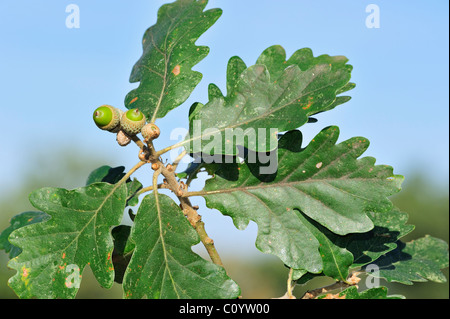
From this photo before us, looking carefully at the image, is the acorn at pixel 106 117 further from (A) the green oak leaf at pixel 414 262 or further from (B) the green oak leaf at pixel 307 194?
(A) the green oak leaf at pixel 414 262

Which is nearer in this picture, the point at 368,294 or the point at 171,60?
the point at 368,294

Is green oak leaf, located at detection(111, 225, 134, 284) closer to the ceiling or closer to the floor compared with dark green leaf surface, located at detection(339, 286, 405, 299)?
closer to the ceiling

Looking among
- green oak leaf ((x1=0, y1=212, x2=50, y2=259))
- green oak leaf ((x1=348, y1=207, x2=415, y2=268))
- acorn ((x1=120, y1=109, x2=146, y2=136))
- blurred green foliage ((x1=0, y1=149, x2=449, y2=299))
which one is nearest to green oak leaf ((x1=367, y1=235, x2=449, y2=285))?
green oak leaf ((x1=348, y1=207, x2=415, y2=268))

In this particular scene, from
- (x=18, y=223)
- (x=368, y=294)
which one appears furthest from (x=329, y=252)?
(x=18, y=223)

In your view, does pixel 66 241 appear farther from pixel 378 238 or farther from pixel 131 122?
pixel 378 238

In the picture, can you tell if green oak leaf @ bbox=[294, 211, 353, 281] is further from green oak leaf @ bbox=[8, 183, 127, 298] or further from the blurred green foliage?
the blurred green foliage
